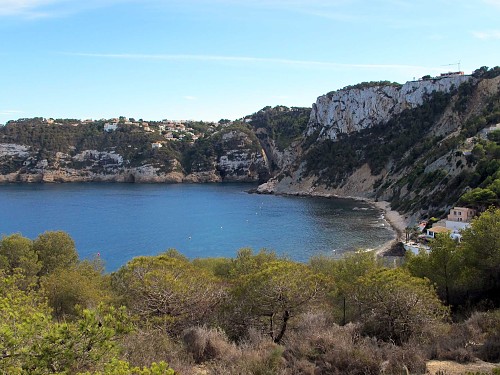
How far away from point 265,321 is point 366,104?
363 ft

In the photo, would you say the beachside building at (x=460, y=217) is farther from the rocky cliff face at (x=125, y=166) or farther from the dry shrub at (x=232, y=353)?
the rocky cliff face at (x=125, y=166)

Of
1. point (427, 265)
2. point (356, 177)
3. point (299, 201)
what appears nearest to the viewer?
point (427, 265)

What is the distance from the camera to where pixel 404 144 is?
103 meters

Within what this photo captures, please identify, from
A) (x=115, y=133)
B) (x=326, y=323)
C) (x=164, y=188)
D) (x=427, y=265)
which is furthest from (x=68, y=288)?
(x=115, y=133)

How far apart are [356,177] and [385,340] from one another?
3801 inches

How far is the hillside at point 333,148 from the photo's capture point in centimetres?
7106

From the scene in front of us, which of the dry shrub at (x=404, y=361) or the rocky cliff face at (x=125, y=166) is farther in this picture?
the rocky cliff face at (x=125, y=166)

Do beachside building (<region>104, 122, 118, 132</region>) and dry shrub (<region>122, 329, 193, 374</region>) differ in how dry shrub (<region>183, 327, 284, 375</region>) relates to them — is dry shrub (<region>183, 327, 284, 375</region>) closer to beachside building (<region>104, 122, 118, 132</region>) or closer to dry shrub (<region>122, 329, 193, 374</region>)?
dry shrub (<region>122, 329, 193, 374</region>)

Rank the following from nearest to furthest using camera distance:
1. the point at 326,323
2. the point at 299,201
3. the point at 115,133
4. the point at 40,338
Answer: the point at 40,338, the point at 326,323, the point at 299,201, the point at 115,133

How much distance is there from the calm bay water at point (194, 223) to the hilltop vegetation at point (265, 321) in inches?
1196

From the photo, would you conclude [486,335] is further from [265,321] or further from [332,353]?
[265,321]

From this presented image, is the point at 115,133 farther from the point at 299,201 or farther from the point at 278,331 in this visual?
the point at 278,331

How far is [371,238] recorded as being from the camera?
2272 inches

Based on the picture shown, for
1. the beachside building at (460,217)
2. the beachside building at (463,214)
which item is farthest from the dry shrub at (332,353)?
→ the beachside building at (463,214)
